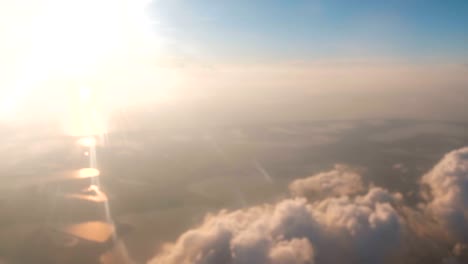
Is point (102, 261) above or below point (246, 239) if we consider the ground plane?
below

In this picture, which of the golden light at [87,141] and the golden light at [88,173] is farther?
the golden light at [87,141]

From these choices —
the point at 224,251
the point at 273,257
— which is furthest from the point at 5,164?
the point at 273,257

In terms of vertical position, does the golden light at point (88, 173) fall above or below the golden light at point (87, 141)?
below

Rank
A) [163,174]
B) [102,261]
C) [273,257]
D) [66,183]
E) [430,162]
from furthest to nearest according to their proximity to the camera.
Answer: [430,162], [163,174], [66,183], [102,261], [273,257]

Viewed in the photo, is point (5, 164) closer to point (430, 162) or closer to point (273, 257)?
point (273, 257)

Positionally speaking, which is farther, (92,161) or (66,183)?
(92,161)

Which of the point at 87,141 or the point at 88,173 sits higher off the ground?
the point at 87,141

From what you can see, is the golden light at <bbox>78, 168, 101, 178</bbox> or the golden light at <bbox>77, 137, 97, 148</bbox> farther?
the golden light at <bbox>77, 137, 97, 148</bbox>

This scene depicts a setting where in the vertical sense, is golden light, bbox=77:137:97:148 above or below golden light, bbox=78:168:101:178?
above

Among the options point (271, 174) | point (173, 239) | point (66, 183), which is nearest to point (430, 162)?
point (271, 174)

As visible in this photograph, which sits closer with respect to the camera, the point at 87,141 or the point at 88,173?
the point at 88,173

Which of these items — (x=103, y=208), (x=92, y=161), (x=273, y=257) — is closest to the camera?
(x=273, y=257)
